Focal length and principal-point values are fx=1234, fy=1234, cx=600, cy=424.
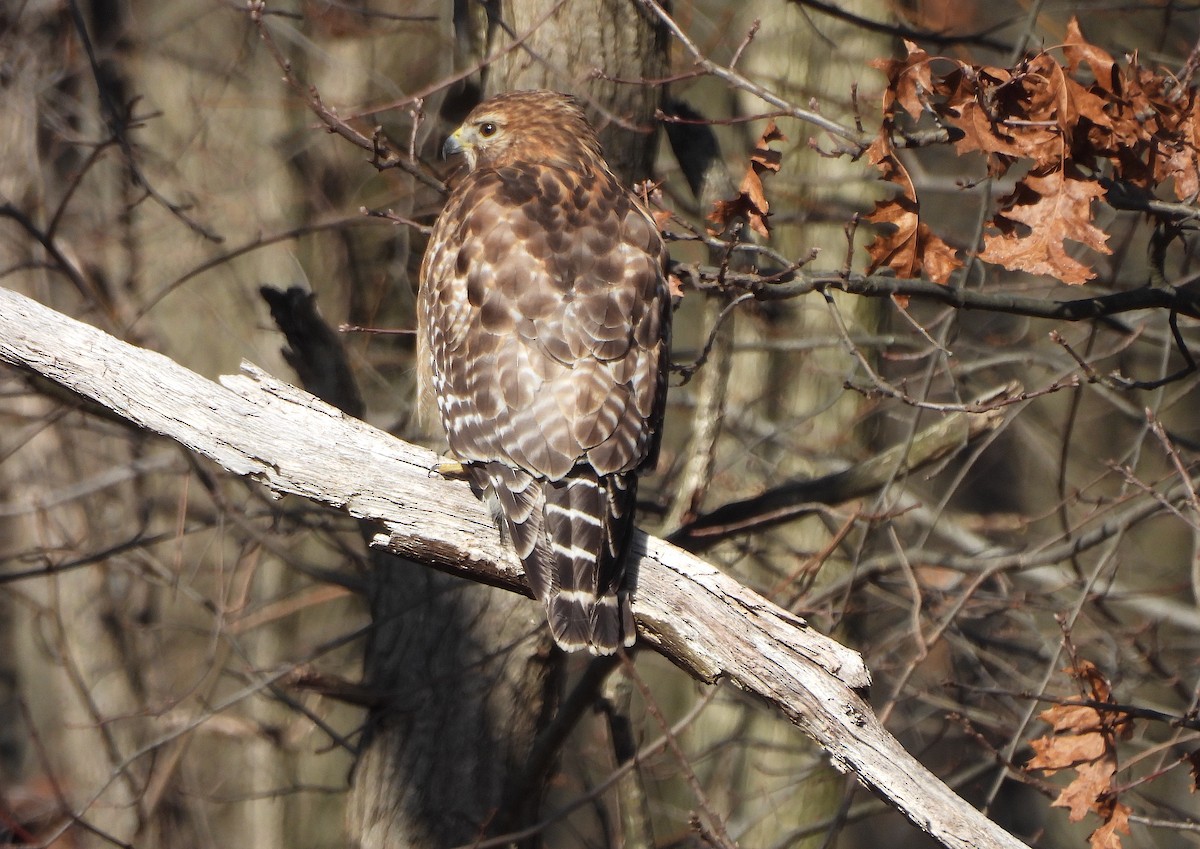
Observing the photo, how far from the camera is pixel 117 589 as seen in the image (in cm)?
782

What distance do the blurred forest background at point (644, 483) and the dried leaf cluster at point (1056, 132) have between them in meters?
0.16

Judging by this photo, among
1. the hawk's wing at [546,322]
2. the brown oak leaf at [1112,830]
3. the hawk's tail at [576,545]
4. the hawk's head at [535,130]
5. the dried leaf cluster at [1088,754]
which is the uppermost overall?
the hawk's head at [535,130]

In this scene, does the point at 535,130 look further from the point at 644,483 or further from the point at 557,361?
the point at 644,483

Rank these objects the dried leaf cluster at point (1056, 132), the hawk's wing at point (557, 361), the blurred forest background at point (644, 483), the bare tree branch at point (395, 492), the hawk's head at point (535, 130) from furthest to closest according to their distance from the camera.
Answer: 1. the blurred forest background at point (644, 483)
2. the hawk's head at point (535, 130)
3. the hawk's wing at point (557, 361)
4. the dried leaf cluster at point (1056, 132)
5. the bare tree branch at point (395, 492)

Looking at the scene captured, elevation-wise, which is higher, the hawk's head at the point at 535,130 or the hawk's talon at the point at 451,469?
the hawk's head at the point at 535,130

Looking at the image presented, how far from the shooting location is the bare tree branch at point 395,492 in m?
2.88

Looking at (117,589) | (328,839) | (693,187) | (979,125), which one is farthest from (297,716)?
(979,125)

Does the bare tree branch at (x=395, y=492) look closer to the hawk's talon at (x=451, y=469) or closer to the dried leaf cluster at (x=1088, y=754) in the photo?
the hawk's talon at (x=451, y=469)

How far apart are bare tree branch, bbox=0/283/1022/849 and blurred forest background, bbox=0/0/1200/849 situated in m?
0.32

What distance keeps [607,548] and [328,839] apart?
5.05 metres

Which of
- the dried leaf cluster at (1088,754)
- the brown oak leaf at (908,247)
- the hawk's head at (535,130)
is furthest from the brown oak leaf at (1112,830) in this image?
the hawk's head at (535,130)

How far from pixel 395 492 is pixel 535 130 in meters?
1.55

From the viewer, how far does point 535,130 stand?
423 centimetres

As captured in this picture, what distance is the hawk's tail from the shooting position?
317 cm
